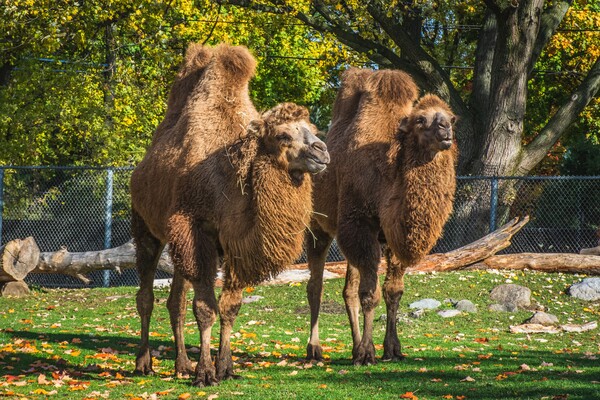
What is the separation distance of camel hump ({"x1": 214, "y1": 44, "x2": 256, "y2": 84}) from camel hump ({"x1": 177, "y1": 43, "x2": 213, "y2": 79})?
44 centimetres

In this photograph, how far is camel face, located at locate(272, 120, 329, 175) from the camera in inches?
297

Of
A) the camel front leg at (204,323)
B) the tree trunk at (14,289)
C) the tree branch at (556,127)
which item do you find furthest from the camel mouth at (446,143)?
the tree branch at (556,127)

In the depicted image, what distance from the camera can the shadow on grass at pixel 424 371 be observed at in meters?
7.57

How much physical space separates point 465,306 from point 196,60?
677cm

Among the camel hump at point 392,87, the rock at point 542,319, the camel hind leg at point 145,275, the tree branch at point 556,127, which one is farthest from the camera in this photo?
the tree branch at point 556,127

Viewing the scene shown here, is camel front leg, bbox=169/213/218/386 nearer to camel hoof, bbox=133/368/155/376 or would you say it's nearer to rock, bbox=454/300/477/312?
camel hoof, bbox=133/368/155/376

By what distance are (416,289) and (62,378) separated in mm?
8427

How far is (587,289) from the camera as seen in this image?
1547 cm

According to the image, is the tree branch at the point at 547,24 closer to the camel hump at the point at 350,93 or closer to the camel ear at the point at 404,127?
the camel hump at the point at 350,93

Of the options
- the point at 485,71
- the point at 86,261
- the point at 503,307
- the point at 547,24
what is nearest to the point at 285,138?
the point at 503,307

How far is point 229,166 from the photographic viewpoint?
316 inches

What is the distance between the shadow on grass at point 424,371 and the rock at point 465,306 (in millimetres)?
3808

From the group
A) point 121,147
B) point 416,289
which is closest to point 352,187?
point 416,289

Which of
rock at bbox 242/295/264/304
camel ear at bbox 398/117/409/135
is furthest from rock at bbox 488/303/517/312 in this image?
camel ear at bbox 398/117/409/135
